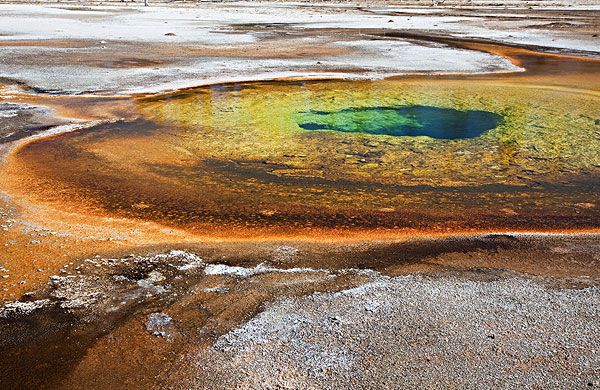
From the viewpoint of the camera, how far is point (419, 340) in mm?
3271

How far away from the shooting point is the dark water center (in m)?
8.53

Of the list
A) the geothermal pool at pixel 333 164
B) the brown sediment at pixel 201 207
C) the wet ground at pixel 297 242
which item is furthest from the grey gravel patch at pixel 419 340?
the geothermal pool at pixel 333 164

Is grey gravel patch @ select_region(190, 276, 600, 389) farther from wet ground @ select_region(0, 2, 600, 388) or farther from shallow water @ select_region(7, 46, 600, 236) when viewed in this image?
shallow water @ select_region(7, 46, 600, 236)

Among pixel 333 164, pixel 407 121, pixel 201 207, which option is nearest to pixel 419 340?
pixel 201 207

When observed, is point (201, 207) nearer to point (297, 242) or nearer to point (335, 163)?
point (297, 242)

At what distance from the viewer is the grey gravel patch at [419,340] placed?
2.96m

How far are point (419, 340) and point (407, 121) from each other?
→ 6.30 meters

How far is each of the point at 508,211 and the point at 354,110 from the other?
4.70m

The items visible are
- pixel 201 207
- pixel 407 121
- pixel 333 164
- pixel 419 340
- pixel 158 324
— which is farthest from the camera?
pixel 407 121

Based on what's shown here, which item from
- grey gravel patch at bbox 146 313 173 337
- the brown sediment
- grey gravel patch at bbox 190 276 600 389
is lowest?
the brown sediment

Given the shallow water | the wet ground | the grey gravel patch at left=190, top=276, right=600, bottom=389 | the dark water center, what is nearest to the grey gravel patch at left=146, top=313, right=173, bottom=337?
the wet ground

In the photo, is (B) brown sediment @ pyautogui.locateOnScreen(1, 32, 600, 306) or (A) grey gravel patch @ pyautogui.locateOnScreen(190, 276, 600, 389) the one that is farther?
(B) brown sediment @ pyautogui.locateOnScreen(1, 32, 600, 306)

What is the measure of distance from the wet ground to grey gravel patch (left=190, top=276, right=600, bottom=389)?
1cm

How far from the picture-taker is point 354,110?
982 cm
